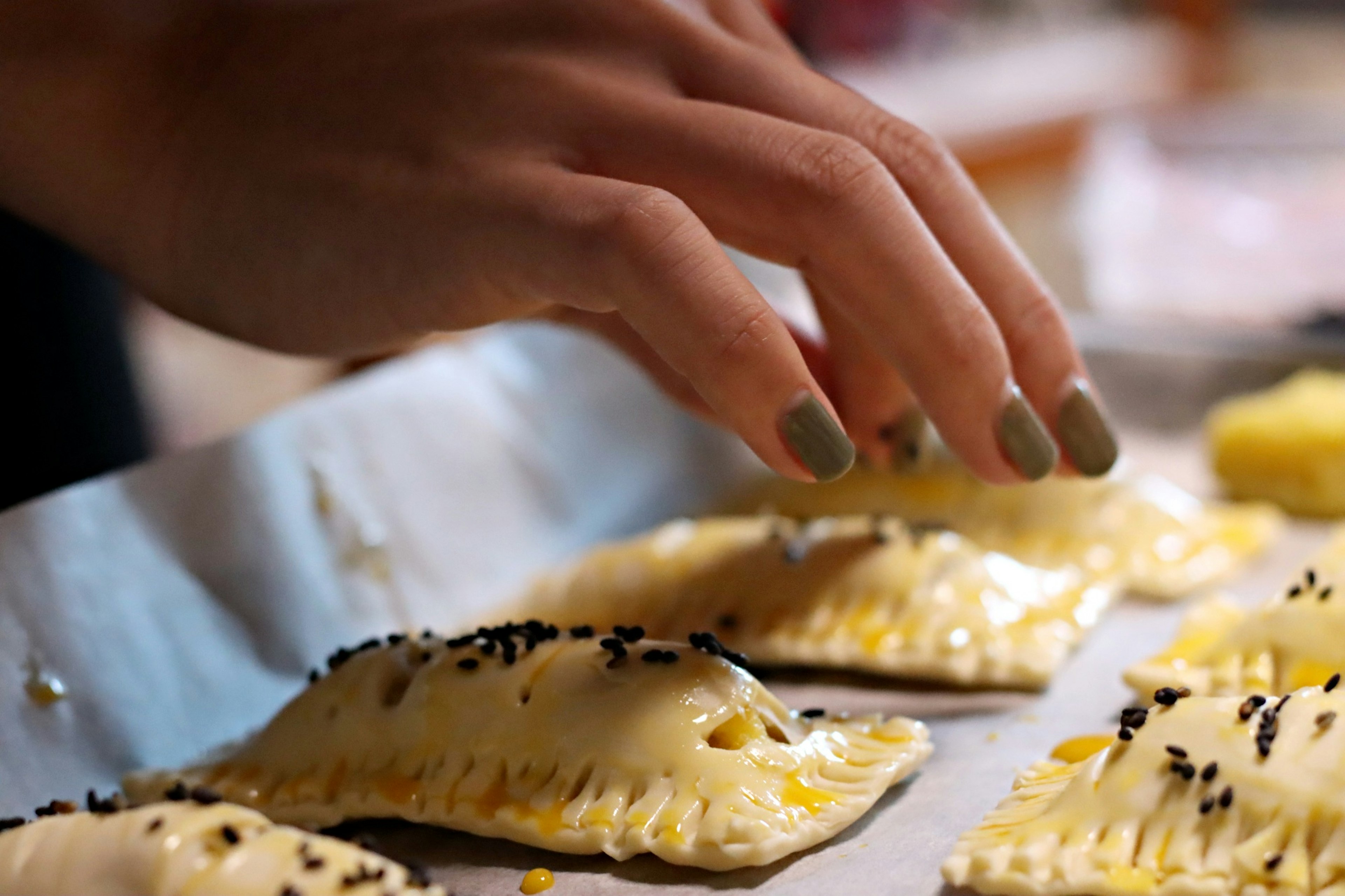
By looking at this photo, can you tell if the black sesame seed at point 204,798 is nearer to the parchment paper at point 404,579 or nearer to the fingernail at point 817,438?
the parchment paper at point 404,579

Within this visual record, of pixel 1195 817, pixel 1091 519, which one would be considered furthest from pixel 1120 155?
pixel 1195 817

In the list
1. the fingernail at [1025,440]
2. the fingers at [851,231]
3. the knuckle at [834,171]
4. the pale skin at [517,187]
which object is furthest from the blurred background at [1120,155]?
the fingernail at [1025,440]

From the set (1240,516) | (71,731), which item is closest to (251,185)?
(71,731)

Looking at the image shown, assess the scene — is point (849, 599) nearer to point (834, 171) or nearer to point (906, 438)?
point (906, 438)

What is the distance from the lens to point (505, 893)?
201cm

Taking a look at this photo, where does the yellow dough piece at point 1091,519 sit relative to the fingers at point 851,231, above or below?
below

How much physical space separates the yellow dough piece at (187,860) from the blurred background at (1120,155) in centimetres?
128

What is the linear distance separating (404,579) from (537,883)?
1.32 metres

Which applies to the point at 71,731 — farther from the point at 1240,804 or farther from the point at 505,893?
the point at 1240,804

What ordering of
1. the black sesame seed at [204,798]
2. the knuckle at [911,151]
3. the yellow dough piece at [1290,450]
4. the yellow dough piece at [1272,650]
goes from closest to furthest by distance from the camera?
the black sesame seed at [204,798] → the yellow dough piece at [1272,650] → the knuckle at [911,151] → the yellow dough piece at [1290,450]

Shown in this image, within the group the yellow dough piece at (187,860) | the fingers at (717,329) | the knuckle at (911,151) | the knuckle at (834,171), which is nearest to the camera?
the yellow dough piece at (187,860)

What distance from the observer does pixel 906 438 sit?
3262 mm

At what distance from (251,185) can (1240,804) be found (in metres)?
1.91

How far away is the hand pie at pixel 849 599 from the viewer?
2.68m
